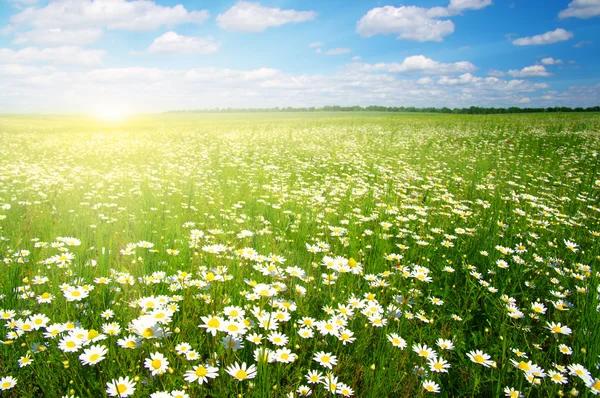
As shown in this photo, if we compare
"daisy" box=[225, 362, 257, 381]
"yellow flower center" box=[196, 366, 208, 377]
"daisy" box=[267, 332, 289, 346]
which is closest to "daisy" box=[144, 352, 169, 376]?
"yellow flower center" box=[196, 366, 208, 377]

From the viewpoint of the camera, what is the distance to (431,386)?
1850mm

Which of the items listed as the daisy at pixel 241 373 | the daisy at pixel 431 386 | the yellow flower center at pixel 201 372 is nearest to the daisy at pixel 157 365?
the yellow flower center at pixel 201 372

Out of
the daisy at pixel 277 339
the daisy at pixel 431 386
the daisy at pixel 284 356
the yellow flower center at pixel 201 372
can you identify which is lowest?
the daisy at pixel 431 386

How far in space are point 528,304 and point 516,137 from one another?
48.9ft

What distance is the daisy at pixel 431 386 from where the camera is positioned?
183cm

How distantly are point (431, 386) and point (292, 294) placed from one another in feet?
3.85

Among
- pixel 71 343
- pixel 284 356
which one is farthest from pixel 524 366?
pixel 71 343

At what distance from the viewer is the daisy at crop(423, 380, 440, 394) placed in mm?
1828

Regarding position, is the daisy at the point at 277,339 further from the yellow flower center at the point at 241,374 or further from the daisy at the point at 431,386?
the daisy at the point at 431,386

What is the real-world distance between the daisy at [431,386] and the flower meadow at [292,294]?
0.04 feet

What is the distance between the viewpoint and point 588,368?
203 cm

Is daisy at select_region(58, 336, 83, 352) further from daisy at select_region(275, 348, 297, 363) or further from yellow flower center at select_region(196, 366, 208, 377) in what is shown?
daisy at select_region(275, 348, 297, 363)

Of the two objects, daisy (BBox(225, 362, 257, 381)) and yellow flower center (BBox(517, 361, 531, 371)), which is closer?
daisy (BBox(225, 362, 257, 381))

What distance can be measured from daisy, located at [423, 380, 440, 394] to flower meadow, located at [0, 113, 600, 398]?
1 cm
